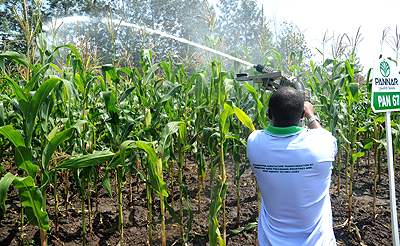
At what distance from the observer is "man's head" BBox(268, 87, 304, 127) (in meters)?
1.45

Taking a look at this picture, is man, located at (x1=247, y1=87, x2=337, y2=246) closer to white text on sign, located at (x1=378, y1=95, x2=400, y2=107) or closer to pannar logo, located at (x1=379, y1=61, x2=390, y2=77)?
white text on sign, located at (x1=378, y1=95, x2=400, y2=107)

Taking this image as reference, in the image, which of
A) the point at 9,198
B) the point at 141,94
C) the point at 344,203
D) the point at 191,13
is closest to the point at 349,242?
the point at 344,203

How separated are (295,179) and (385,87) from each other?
5.92 feet

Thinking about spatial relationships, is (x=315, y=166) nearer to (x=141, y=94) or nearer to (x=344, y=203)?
(x=141, y=94)

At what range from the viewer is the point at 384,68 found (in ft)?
8.52

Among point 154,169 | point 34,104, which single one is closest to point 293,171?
point 154,169

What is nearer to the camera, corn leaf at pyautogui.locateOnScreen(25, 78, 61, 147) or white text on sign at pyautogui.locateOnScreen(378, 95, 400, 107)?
corn leaf at pyautogui.locateOnScreen(25, 78, 61, 147)

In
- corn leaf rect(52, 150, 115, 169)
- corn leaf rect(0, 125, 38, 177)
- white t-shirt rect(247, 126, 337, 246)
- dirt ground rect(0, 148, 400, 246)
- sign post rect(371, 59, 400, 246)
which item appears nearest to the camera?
white t-shirt rect(247, 126, 337, 246)

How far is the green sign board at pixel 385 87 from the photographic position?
253cm

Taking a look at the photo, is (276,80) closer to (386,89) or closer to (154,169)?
(154,169)

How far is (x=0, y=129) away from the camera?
5.29ft

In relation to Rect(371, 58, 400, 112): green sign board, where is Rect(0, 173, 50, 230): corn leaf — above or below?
below

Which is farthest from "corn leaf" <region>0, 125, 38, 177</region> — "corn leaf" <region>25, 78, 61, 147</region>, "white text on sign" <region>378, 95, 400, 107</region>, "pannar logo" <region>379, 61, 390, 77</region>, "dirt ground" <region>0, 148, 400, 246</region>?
"pannar logo" <region>379, 61, 390, 77</region>

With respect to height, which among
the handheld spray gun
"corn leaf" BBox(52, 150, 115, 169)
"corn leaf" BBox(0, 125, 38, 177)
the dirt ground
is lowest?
the dirt ground
